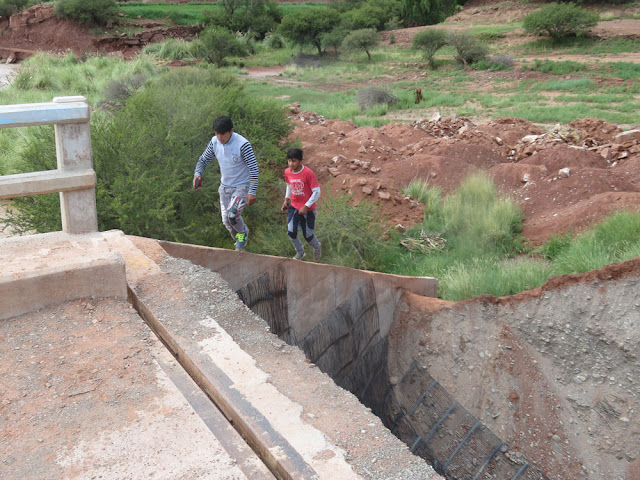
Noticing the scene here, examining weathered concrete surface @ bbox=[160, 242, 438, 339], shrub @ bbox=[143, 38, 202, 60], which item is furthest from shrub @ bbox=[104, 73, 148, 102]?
shrub @ bbox=[143, 38, 202, 60]

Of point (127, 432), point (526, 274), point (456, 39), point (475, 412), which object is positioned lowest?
point (475, 412)

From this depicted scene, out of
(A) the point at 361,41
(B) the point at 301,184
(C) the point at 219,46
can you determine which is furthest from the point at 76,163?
Answer: (C) the point at 219,46

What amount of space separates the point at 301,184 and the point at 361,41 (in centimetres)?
3387

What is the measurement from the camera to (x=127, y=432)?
3.46 meters

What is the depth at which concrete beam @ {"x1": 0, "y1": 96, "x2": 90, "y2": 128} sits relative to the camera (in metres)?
4.64

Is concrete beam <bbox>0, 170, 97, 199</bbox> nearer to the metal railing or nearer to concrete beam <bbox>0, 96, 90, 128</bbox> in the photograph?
the metal railing

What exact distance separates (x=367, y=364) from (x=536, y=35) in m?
34.0

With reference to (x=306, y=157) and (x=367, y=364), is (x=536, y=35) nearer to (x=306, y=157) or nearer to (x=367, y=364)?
(x=306, y=157)

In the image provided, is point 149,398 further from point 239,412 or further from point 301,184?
point 301,184

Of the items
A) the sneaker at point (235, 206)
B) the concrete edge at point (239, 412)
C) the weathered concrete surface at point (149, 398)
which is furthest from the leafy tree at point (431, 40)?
the concrete edge at point (239, 412)

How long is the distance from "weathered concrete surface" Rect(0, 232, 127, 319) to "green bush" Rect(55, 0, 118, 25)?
160 ft

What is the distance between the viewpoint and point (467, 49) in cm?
3253

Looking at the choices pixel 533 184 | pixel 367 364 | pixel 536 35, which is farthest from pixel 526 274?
pixel 536 35

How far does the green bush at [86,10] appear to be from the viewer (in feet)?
157
